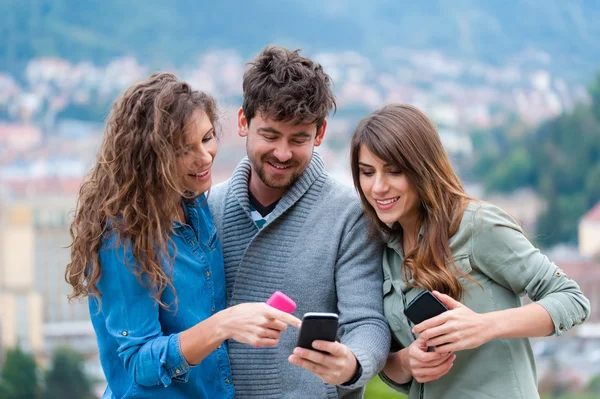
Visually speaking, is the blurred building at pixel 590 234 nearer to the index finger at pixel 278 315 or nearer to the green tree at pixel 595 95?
the green tree at pixel 595 95

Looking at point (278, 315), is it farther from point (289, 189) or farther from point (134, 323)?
point (289, 189)

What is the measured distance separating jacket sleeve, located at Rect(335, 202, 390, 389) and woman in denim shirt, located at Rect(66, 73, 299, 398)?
0.82 ft

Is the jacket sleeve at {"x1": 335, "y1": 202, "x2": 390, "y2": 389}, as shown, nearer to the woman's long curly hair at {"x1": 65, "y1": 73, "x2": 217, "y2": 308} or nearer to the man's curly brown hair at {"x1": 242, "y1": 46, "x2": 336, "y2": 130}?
the man's curly brown hair at {"x1": 242, "y1": 46, "x2": 336, "y2": 130}

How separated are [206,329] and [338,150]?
4114 centimetres

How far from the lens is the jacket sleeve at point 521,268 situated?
168cm

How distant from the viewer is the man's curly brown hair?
1.82 meters

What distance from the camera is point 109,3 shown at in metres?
49.3

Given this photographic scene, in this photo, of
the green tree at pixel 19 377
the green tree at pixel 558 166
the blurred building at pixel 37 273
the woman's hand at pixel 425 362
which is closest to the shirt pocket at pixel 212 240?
the woman's hand at pixel 425 362

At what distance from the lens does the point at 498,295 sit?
174cm

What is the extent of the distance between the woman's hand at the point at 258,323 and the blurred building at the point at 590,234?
37.7m

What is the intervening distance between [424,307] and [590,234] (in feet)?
125

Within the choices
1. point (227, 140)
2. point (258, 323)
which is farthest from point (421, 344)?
point (227, 140)

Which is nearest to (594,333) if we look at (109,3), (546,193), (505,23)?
(546,193)

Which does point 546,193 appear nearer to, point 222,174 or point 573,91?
point 573,91
